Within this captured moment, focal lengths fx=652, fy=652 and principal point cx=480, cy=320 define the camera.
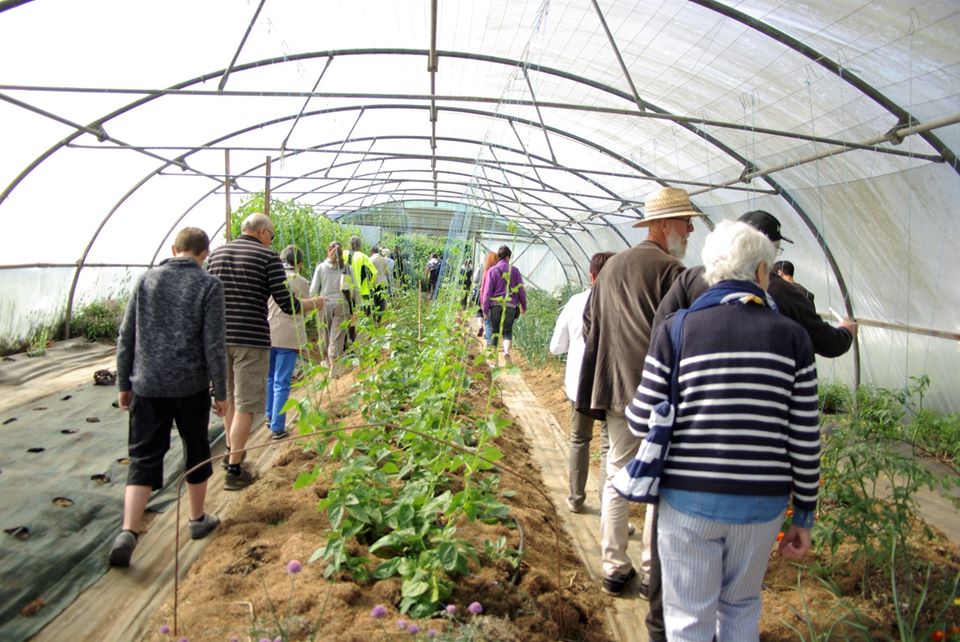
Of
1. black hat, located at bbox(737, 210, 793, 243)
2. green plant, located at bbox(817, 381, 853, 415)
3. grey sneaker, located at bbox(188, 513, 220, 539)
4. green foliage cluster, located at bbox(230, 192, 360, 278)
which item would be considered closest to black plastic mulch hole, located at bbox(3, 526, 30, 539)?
grey sneaker, located at bbox(188, 513, 220, 539)

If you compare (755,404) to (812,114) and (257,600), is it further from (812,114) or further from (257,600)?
(812,114)

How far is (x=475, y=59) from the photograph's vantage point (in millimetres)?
6777

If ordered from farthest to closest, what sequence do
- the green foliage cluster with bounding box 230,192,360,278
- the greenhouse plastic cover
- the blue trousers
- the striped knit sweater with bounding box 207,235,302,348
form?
the green foliage cluster with bounding box 230,192,360,278 < the blue trousers < the greenhouse plastic cover < the striped knit sweater with bounding box 207,235,302,348

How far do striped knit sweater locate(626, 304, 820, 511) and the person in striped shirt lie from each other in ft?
8.64

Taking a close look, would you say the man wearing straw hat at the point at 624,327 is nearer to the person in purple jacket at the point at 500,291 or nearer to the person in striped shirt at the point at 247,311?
the person in striped shirt at the point at 247,311

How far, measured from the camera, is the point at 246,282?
149 inches

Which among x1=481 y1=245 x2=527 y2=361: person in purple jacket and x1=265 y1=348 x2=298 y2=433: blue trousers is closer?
x1=265 y1=348 x2=298 y2=433: blue trousers

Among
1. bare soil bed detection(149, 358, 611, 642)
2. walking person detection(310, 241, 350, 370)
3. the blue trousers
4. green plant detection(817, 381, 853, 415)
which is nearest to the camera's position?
bare soil bed detection(149, 358, 611, 642)

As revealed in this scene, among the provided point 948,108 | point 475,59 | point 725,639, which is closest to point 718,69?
point 948,108

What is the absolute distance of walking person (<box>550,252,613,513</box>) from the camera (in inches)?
137

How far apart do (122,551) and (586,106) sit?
371 cm

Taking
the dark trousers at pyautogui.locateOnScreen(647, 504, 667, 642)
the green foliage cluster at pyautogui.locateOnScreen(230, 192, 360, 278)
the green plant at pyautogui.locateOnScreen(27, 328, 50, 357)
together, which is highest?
the green foliage cluster at pyautogui.locateOnScreen(230, 192, 360, 278)

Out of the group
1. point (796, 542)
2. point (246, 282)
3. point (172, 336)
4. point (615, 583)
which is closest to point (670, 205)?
point (796, 542)

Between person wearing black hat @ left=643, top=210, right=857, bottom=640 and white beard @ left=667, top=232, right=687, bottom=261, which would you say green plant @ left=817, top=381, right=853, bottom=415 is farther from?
person wearing black hat @ left=643, top=210, right=857, bottom=640
